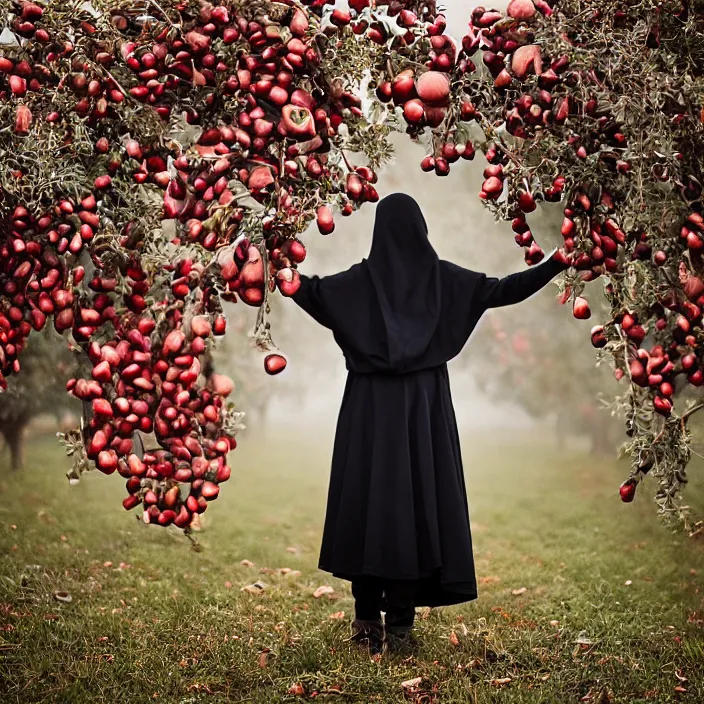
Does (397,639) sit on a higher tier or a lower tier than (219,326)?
lower

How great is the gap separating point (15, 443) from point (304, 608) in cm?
261

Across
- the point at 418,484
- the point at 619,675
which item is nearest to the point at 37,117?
the point at 418,484

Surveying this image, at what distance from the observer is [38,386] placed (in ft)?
16.0

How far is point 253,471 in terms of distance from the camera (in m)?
7.87

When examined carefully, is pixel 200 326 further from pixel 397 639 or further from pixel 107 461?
pixel 397 639

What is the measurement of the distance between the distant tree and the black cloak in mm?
1770

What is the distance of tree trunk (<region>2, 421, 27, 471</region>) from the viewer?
5.60 metres

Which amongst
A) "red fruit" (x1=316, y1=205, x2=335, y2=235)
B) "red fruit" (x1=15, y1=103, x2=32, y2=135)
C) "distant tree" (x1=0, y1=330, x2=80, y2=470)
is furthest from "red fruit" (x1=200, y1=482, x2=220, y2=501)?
"distant tree" (x1=0, y1=330, x2=80, y2=470)

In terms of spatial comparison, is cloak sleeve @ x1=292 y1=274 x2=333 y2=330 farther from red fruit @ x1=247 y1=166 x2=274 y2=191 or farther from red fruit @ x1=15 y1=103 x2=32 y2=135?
red fruit @ x1=15 y1=103 x2=32 y2=135

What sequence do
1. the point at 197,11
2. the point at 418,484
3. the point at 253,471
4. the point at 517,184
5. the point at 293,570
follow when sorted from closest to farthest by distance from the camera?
the point at 197,11
the point at 517,184
the point at 418,484
the point at 293,570
the point at 253,471

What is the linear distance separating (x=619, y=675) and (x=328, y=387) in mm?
5180

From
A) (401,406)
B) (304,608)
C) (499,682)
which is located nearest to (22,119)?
(401,406)

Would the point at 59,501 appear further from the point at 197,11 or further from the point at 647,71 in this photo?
the point at 647,71

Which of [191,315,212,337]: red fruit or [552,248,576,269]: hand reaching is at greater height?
[552,248,576,269]: hand reaching
